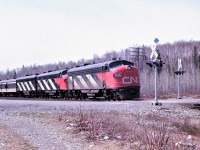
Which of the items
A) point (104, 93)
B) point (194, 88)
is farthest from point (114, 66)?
point (194, 88)

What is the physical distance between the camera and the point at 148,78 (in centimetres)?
9194

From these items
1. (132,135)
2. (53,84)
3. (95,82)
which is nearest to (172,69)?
(53,84)

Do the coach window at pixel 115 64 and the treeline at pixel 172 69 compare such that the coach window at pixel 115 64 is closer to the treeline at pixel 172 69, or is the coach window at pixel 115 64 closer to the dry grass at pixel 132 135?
the dry grass at pixel 132 135

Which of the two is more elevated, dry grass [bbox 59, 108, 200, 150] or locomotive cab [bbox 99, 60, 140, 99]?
locomotive cab [bbox 99, 60, 140, 99]

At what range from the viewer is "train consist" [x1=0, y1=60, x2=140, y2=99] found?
2672cm

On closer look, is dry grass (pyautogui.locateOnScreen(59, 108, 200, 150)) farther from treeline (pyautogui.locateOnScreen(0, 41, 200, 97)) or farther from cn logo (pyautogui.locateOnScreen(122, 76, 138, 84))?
treeline (pyautogui.locateOnScreen(0, 41, 200, 97))

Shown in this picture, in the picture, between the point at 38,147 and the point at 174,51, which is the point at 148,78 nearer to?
the point at 174,51

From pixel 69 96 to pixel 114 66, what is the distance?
33.4 ft

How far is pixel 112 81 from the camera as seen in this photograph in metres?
26.7

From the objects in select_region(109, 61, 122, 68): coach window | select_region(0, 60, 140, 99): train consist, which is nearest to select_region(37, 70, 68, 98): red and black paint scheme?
select_region(0, 60, 140, 99): train consist

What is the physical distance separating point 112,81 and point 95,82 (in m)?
2.76

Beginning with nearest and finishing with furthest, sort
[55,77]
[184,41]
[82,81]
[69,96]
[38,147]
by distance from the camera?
[38,147]
[82,81]
[69,96]
[55,77]
[184,41]

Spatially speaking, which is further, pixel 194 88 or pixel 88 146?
pixel 194 88

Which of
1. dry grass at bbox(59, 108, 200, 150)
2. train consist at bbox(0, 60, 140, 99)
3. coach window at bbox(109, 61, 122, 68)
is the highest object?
coach window at bbox(109, 61, 122, 68)
